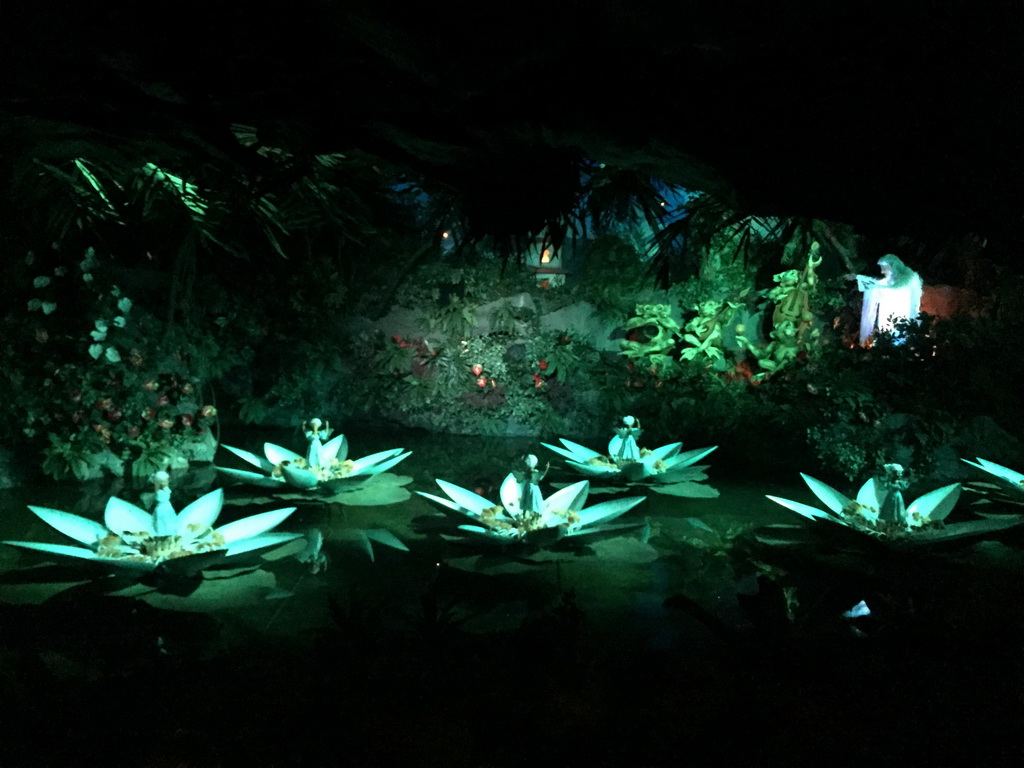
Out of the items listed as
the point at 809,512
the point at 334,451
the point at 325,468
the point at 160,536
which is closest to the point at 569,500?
the point at 809,512

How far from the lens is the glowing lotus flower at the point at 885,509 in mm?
4000

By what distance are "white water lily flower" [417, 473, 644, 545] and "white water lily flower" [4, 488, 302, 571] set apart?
0.91m

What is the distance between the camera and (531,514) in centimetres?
408

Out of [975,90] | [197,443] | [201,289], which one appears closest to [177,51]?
[975,90]

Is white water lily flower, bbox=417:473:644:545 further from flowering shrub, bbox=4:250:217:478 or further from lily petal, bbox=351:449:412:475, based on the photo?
flowering shrub, bbox=4:250:217:478

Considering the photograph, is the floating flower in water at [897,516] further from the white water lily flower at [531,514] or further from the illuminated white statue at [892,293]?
the illuminated white statue at [892,293]

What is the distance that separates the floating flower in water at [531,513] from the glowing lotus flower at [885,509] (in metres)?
0.95

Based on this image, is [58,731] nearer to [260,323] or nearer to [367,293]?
[260,323]

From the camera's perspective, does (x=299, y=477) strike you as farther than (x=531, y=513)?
Yes

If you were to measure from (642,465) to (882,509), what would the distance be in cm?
154

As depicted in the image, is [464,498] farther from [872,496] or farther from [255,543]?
[872,496]

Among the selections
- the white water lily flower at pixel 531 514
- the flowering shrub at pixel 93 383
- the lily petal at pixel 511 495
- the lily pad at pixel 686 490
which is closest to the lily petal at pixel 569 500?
the white water lily flower at pixel 531 514

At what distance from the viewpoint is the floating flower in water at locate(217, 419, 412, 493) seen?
16.1ft

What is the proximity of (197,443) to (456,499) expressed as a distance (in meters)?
2.82
